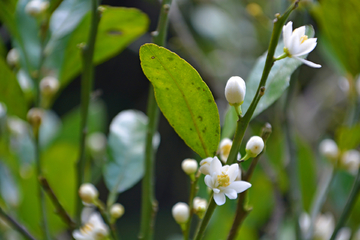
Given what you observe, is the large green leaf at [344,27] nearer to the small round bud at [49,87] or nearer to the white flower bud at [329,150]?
the white flower bud at [329,150]

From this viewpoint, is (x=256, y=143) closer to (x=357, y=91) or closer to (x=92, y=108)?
(x=357, y=91)

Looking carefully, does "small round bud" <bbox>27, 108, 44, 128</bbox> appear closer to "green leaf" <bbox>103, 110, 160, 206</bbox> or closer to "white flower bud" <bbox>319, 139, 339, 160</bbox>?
"green leaf" <bbox>103, 110, 160, 206</bbox>

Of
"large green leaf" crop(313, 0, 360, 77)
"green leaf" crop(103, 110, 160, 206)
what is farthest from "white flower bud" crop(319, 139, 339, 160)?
"green leaf" crop(103, 110, 160, 206)

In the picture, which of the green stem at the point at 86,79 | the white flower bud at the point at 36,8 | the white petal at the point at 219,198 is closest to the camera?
the white petal at the point at 219,198

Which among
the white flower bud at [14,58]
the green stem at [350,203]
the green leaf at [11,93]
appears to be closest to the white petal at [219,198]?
the green stem at [350,203]

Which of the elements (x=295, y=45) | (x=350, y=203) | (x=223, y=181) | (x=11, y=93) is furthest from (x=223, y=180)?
(x=11, y=93)

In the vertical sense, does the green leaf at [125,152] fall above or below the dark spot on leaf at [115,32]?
below
